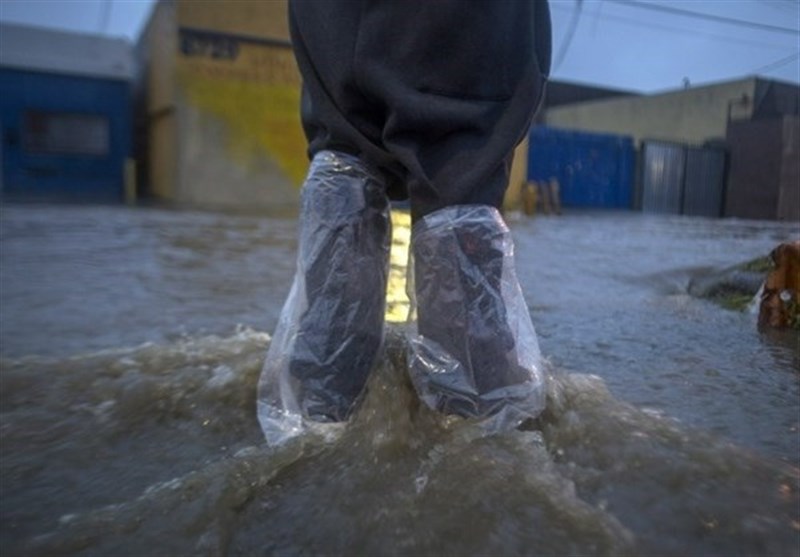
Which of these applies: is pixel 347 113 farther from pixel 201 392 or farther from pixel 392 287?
pixel 392 287

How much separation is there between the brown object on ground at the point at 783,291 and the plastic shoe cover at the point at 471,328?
1489mm

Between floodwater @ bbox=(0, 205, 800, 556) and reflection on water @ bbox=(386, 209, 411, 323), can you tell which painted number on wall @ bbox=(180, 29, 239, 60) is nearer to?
reflection on water @ bbox=(386, 209, 411, 323)

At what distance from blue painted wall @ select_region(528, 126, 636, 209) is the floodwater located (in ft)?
45.7

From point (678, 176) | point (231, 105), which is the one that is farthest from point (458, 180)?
point (678, 176)

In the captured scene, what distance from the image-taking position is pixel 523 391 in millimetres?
1237

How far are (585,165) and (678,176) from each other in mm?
2571

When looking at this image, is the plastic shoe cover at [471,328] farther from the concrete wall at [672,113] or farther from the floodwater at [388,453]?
the concrete wall at [672,113]

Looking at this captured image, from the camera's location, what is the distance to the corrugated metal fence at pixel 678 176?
1617 cm

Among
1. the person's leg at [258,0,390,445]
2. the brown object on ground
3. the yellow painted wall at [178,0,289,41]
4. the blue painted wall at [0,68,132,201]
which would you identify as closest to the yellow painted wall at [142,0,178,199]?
the yellow painted wall at [178,0,289,41]

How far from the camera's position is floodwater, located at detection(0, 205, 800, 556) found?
880mm

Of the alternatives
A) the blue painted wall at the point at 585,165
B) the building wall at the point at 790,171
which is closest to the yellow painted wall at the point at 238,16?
the blue painted wall at the point at 585,165

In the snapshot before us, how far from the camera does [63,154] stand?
1298cm

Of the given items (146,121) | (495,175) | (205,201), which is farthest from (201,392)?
(146,121)

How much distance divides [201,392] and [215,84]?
33.4 ft
